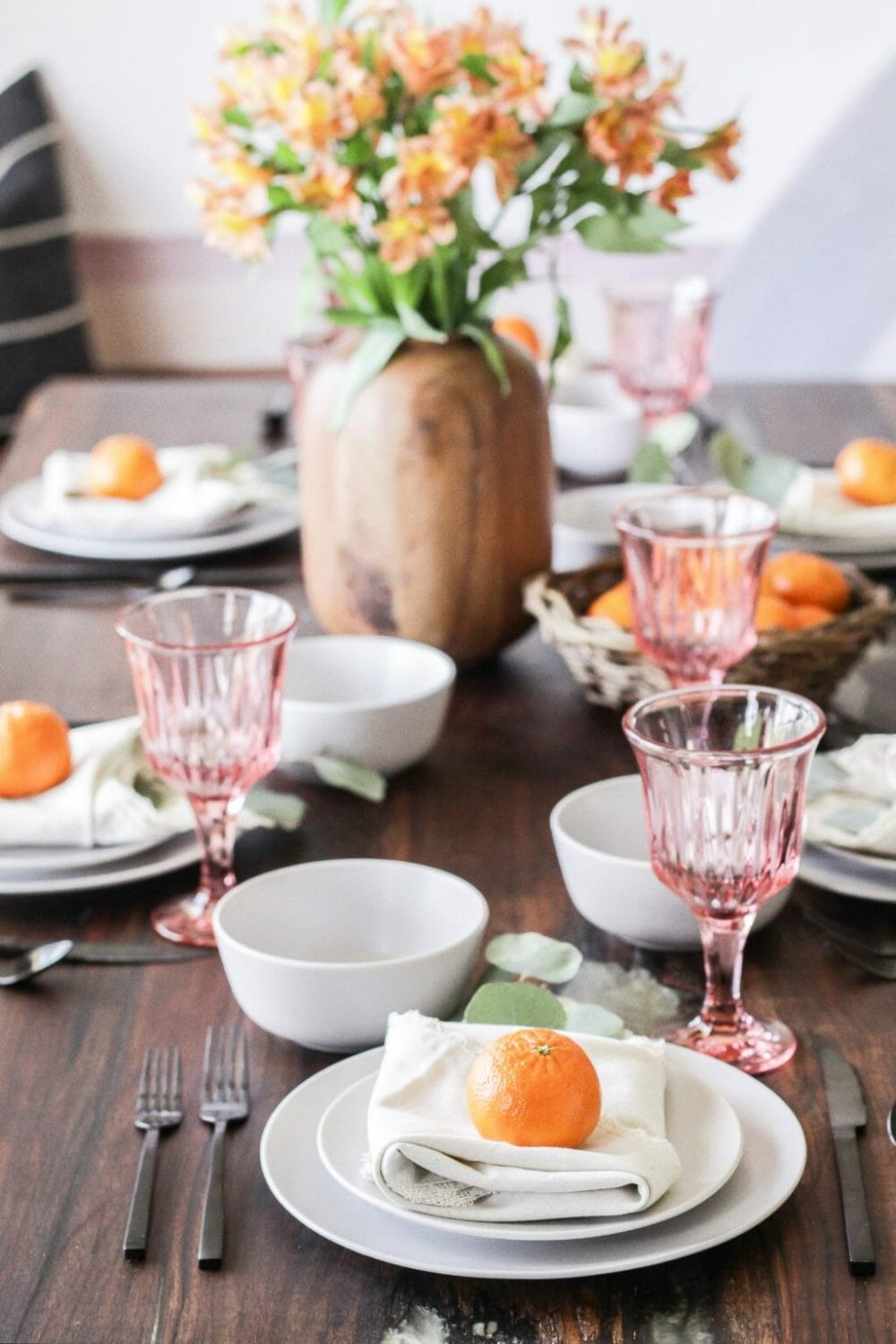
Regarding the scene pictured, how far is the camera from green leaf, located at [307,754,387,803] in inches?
42.2

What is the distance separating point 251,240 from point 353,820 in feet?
1.44

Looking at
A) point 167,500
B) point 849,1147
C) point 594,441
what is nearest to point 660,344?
point 594,441

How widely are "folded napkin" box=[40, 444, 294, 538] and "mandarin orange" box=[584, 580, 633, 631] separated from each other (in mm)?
519

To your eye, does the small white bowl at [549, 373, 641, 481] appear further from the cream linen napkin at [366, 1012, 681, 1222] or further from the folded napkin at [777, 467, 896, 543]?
the cream linen napkin at [366, 1012, 681, 1222]

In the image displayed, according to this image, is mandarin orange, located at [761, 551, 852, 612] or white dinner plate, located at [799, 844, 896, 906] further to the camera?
mandarin orange, located at [761, 551, 852, 612]

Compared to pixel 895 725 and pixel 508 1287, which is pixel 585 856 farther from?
pixel 895 725

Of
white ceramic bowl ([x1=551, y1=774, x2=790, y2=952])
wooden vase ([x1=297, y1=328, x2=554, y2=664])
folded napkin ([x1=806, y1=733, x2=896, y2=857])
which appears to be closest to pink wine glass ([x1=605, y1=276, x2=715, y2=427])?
wooden vase ([x1=297, y1=328, x2=554, y2=664])

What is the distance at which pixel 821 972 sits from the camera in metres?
0.89

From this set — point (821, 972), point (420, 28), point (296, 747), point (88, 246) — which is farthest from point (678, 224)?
point (88, 246)

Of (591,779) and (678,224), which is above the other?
(678,224)

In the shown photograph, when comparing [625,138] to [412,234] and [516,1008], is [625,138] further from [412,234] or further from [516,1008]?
[516,1008]

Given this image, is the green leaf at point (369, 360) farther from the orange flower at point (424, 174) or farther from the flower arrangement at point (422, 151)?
the orange flower at point (424, 174)

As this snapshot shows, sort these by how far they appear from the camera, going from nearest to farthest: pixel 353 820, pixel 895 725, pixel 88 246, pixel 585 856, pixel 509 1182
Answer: pixel 509 1182
pixel 585 856
pixel 353 820
pixel 895 725
pixel 88 246

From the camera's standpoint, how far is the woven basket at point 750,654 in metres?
1.15
